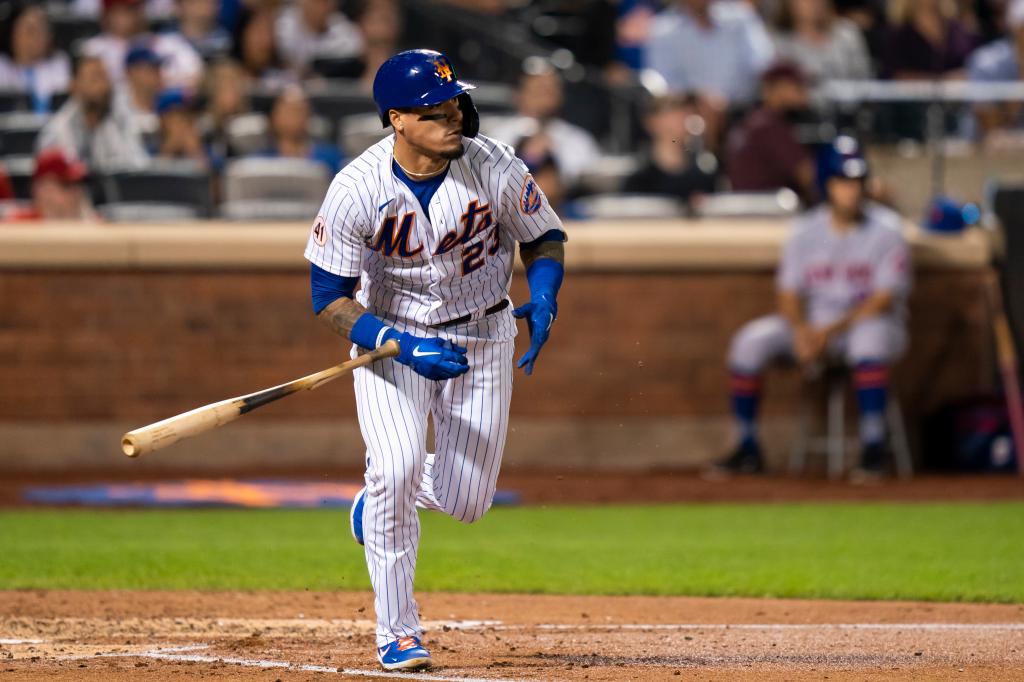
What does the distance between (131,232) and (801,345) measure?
14.4 feet

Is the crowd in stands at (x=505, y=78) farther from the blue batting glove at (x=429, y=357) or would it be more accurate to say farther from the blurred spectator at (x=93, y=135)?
the blue batting glove at (x=429, y=357)

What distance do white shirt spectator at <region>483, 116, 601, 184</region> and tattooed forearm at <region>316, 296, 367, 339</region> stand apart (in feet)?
21.5

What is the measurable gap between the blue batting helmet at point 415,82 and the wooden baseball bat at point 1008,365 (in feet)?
22.1

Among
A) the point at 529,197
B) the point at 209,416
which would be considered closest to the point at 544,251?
the point at 529,197

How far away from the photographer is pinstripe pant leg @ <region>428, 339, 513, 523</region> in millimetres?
5492

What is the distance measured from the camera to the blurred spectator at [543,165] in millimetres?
11328

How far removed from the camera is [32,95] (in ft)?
42.9

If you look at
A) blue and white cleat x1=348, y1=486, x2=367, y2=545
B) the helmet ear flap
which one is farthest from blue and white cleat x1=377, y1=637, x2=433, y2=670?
the helmet ear flap

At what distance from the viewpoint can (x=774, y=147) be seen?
472 inches

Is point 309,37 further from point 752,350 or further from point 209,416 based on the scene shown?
point 209,416

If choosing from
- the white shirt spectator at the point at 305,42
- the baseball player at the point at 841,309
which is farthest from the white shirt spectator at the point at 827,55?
the white shirt spectator at the point at 305,42

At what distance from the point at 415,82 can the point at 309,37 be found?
29.6 feet

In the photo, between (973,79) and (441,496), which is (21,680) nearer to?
(441,496)

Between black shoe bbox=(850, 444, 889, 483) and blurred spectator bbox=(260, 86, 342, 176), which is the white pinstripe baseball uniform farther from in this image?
blurred spectator bbox=(260, 86, 342, 176)
